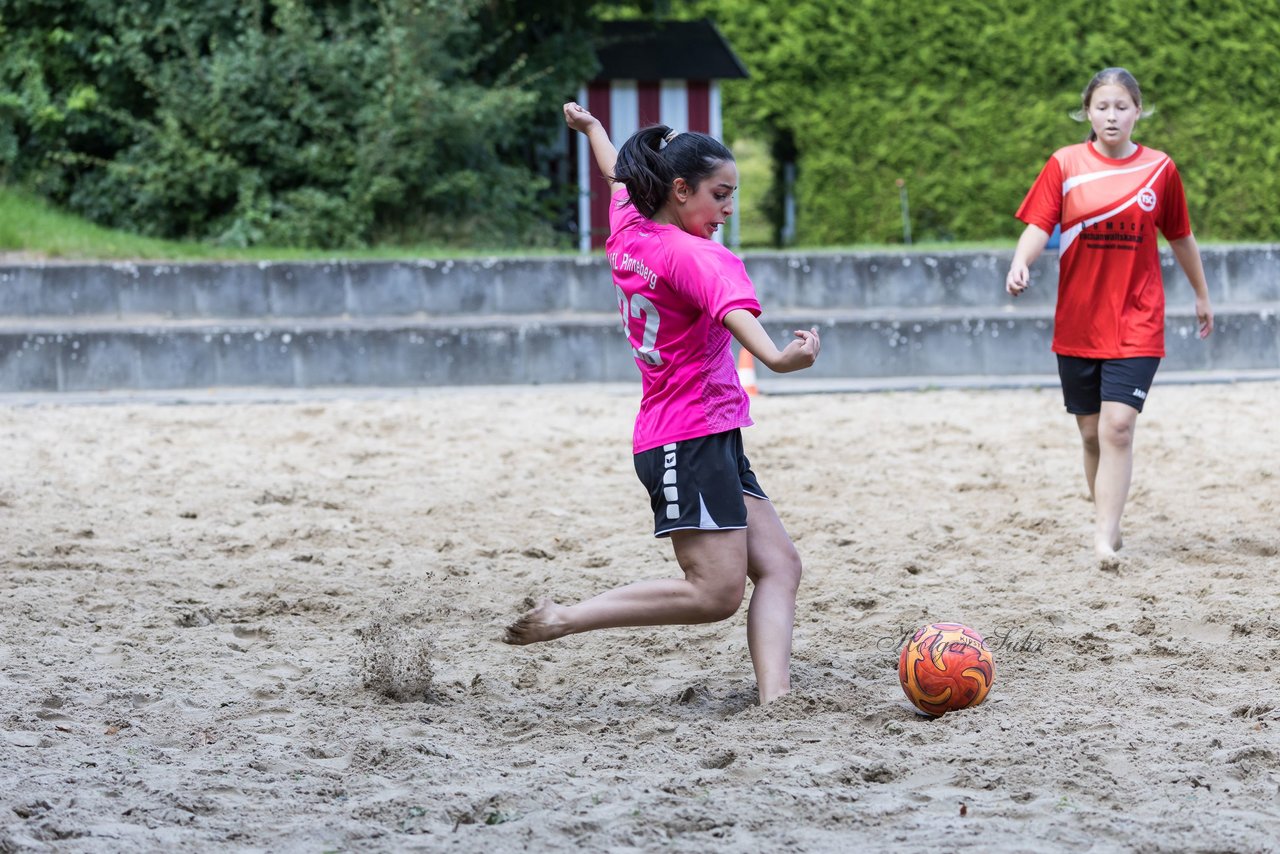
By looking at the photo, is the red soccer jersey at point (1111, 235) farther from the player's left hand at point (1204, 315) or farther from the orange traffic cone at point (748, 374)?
the orange traffic cone at point (748, 374)

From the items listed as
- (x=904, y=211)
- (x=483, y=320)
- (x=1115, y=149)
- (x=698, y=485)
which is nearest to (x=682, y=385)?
(x=698, y=485)

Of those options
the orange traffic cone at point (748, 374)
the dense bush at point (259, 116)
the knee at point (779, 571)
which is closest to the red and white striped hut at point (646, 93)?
the dense bush at point (259, 116)

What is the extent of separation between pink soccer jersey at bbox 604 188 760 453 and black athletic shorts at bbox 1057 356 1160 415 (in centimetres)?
221

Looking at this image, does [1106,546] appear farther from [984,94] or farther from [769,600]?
[984,94]

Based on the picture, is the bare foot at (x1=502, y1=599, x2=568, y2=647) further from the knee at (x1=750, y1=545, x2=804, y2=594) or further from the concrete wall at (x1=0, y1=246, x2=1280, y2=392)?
the concrete wall at (x1=0, y1=246, x2=1280, y2=392)

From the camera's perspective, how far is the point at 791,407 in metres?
9.51

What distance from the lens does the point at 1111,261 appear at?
5.39 m

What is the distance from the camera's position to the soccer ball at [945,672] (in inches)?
144

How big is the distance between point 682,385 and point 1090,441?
2.67 meters

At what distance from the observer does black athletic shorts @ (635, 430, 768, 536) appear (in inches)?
143

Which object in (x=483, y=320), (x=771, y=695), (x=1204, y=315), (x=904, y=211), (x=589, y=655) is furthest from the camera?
(x=904, y=211)

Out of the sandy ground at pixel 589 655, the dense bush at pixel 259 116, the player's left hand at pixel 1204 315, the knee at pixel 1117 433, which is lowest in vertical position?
the sandy ground at pixel 589 655

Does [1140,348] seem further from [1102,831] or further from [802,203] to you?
[802,203]

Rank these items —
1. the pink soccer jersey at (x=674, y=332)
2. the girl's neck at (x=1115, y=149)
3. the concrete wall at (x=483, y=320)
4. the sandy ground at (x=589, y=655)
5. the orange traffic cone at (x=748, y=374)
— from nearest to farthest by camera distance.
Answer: the sandy ground at (x=589, y=655), the pink soccer jersey at (x=674, y=332), the girl's neck at (x=1115, y=149), the orange traffic cone at (x=748, y=374), the concrete wall at (x=483, y=320)
